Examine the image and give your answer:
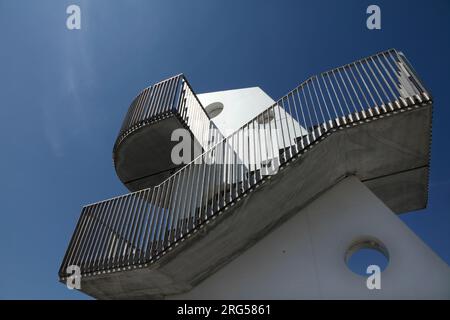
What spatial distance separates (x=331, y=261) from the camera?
5.70 m

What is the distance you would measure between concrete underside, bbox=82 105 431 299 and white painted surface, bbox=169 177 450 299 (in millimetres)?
234

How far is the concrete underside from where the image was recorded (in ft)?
17.2

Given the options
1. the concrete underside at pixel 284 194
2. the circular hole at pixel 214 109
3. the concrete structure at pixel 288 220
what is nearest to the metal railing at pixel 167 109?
the concrete structure at pixel 288 220

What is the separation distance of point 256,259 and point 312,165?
2.19 metres

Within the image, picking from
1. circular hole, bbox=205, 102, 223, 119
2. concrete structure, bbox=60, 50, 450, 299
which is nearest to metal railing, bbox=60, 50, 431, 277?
concrete structure, bbox=60, 50, 450, 299

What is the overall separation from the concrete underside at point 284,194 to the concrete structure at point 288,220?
26 millimetres

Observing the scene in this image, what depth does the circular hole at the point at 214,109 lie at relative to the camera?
13.0 meters

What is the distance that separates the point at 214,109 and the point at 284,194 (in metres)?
8.18
